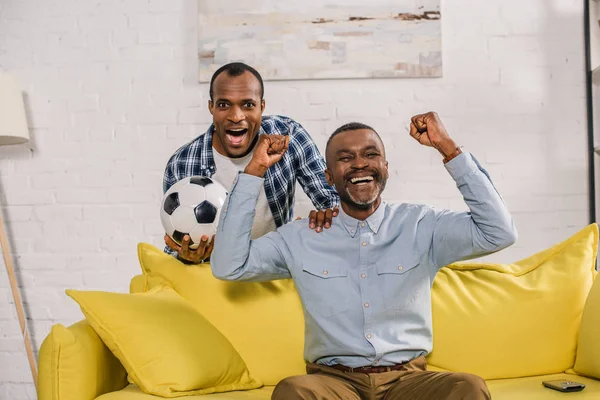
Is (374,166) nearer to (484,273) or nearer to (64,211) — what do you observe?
(484,273)

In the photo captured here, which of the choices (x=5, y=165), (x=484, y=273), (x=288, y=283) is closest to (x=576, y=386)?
(x=484, y=273)

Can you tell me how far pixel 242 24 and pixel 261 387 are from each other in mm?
1892

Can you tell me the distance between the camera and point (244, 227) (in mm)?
1921

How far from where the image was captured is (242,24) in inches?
130

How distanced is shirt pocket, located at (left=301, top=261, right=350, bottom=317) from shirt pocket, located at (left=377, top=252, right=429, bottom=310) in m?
0.11

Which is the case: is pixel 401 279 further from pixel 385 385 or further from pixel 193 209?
pixel 193 209

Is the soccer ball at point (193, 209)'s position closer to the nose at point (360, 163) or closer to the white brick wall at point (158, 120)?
the nose at point (360, 163)

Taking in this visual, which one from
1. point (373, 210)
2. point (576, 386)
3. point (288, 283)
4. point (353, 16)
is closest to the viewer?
point (576, 386)

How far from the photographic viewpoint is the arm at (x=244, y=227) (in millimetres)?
1912

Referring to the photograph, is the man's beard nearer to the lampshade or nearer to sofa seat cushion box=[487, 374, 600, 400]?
sofa seat cushion box=[487, 374, 600, 400]

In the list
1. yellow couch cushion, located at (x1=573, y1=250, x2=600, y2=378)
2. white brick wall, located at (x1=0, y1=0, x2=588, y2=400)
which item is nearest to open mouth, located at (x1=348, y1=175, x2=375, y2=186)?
yellow couch cushion, located at (x1=573, y1=250, x2=600, y2=378)

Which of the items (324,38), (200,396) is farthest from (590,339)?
(324,38)

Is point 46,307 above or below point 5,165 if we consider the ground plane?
below

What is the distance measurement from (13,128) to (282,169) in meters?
1.32
